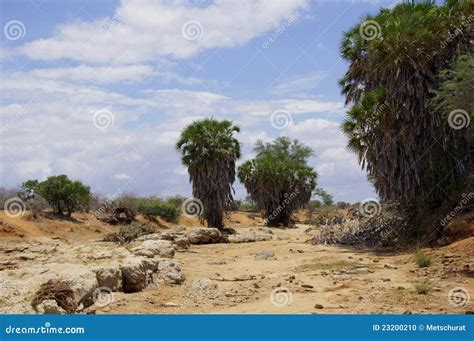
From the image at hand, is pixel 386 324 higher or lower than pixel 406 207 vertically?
lower

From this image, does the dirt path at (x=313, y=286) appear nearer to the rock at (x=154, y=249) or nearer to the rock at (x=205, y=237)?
the rock at (x=154, y=249)

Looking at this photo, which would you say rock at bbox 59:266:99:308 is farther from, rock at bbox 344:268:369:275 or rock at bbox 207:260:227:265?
rock at bbox 207:260:227:265

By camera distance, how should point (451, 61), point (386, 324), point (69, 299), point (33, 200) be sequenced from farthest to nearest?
point (33, 200) → point (451, 61) → point (69, 299) → point (386, 324)

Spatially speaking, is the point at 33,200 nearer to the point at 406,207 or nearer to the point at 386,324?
the point at 406,207

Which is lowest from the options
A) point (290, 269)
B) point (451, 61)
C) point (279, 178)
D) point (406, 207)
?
point (290, 269)

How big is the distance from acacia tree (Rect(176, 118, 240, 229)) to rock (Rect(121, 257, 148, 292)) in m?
19.2

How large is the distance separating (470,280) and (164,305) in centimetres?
675

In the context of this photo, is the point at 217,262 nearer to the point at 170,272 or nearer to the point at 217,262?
the point at 217,262

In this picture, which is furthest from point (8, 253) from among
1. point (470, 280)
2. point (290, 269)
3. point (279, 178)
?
point (279, 178)

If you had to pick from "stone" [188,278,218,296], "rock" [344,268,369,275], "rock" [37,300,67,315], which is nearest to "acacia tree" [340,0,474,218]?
"rock" [344,268,369,275]

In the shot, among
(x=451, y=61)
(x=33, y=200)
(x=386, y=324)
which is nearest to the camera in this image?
(x=386, y=324)

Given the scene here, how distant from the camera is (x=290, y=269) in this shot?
14.2m

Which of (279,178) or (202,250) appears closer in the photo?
(202,250)

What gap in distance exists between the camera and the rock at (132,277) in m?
10.6
